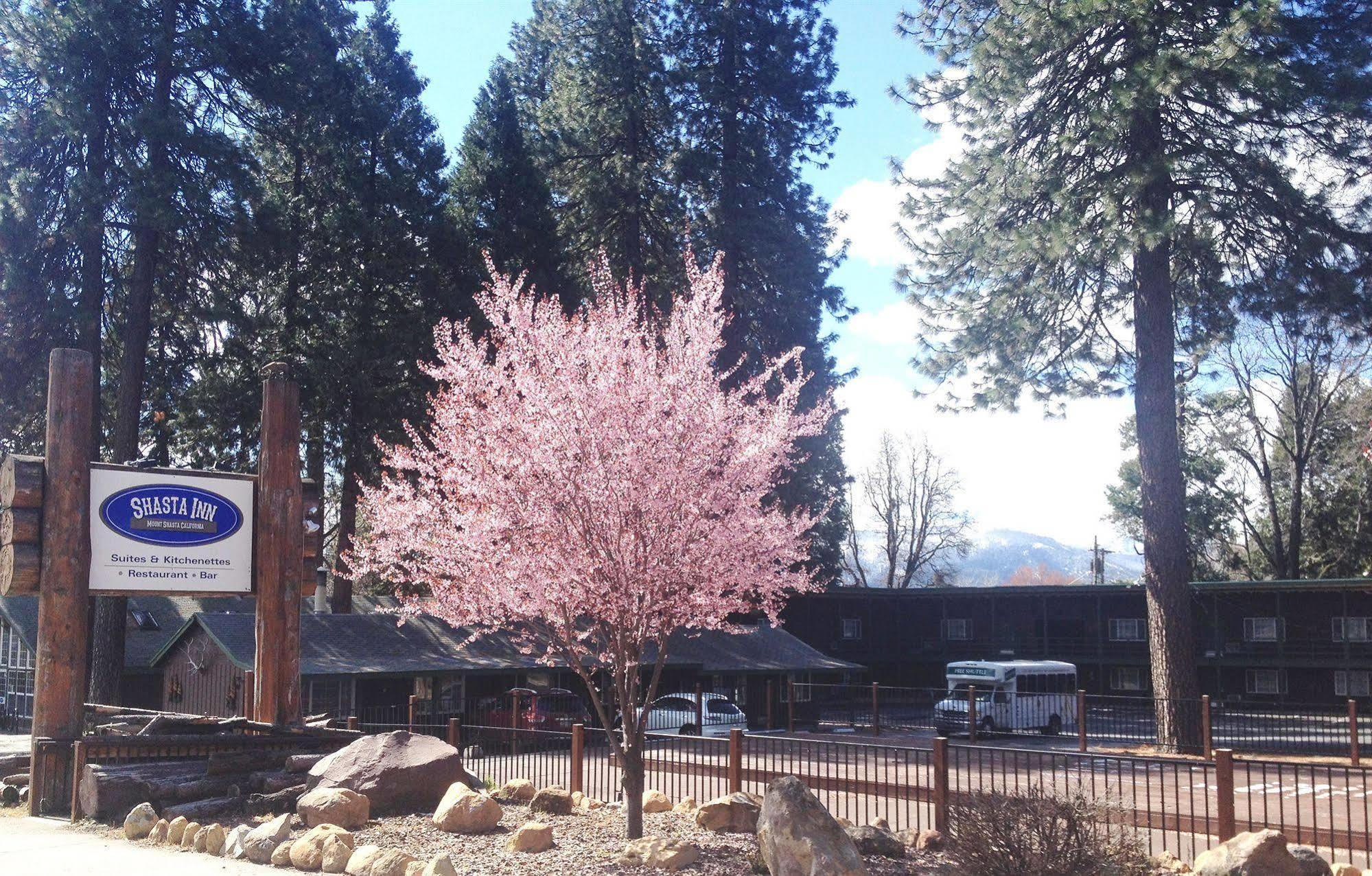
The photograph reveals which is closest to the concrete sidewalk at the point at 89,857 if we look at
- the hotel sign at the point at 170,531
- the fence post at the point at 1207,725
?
the hotel sign at the point at 170,531

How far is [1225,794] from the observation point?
12.3m

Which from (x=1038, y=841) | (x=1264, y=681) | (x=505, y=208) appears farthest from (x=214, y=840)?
(x=1264, y=681)

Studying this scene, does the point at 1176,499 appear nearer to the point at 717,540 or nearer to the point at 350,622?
the point at 717,540

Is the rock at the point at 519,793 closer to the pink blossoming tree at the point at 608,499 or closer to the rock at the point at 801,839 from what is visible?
the pink blossoming tree at the point at 608,499

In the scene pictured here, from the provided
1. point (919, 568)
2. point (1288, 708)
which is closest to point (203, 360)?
point (1288, 708)

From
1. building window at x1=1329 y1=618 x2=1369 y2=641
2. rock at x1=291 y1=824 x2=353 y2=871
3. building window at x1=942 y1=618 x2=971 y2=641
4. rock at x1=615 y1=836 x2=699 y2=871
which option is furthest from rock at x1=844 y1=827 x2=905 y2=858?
building window at x1=942 y1=618 x2=971 y2=641

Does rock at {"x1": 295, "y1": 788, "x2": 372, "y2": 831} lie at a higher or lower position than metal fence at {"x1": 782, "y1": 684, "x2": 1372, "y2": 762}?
higher

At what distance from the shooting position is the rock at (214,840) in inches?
446

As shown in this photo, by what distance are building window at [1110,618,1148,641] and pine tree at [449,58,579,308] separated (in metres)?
26.6

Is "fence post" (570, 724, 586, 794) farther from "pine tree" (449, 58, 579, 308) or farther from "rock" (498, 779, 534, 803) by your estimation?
"pine tree" (449, 58, 579, 308)

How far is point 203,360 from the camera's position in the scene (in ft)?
106

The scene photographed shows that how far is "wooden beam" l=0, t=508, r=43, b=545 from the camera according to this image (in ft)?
46.3

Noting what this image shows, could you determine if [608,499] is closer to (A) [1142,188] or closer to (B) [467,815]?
(B) [467,815]

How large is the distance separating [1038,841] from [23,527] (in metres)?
12.3
